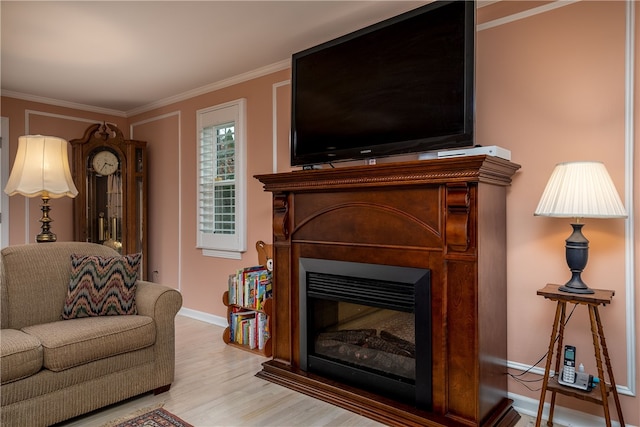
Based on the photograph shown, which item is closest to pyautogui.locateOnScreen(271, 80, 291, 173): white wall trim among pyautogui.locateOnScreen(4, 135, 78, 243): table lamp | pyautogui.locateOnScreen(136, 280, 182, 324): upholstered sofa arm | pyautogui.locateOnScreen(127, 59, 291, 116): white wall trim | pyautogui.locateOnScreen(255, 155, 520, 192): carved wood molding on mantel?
pyautogui.locateOnScreen(127, 59, 291, 116): white wall trim

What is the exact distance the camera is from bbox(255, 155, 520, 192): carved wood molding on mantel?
1.90m

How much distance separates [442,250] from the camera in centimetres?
206

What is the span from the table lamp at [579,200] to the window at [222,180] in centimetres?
263

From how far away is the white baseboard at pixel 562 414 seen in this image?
2037 millimetres

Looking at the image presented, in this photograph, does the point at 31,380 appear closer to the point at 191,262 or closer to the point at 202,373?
the point at 202,373

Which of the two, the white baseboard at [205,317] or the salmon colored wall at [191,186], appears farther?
the white baseboard at [205,317]

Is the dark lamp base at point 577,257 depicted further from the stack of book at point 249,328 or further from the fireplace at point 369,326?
the stack of book at point 249,328

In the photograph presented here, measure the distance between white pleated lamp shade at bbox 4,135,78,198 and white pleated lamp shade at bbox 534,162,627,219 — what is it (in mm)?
2978

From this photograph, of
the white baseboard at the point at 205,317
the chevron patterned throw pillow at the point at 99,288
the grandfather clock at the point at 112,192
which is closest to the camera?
the chevron patterned throw pillow at the point at 99,288

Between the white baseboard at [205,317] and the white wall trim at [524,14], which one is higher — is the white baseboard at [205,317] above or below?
below

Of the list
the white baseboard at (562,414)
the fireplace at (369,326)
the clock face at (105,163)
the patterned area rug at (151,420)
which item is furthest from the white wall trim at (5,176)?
the white baseboard at (562,414)

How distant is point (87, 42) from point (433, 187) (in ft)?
9.17

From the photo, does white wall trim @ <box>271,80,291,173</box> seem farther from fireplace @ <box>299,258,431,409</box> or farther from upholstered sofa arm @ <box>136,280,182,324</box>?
upholstered sofa arm @ <box>136,280,182,324</box>

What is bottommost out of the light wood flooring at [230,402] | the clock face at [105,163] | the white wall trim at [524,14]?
the light wood flooring at [230,402]
